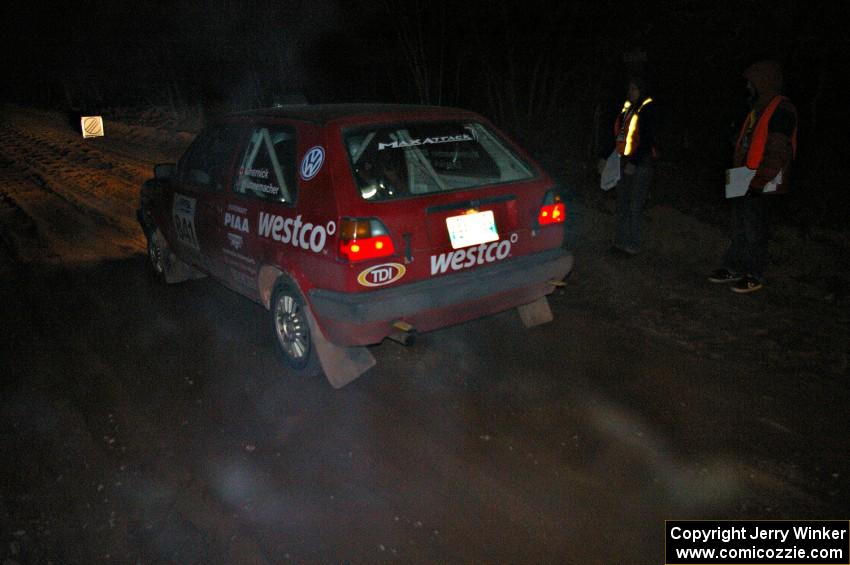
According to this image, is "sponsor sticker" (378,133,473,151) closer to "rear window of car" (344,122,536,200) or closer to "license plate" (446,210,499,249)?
"rear window of car" (344,122,536,200)

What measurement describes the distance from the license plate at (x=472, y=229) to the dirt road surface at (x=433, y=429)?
0.93 meters

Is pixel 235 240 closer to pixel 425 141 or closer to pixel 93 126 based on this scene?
pixel 425 141

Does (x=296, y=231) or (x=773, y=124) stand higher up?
(x=773, y=124)

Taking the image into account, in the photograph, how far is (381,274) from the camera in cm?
388

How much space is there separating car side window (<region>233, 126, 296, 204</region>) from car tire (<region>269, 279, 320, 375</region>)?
0.60 meters

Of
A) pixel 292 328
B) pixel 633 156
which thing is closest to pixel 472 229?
pixel 292 328

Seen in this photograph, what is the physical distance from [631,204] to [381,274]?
3938 millimetres

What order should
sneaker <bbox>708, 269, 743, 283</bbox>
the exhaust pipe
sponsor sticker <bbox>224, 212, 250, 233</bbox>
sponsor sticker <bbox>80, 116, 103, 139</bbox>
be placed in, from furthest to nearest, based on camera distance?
1. sponsor sticker <bbox>80, 116, 103, 139</bbox>
2. sneaker <bbox>708, 269, 743, 283</bbox>
3. sponsor sticker <bbox>224, 212, 250, 233</bbox>
4. the exhaust pipe

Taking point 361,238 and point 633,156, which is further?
point 633,156

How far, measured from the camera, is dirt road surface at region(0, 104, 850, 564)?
9.86ft

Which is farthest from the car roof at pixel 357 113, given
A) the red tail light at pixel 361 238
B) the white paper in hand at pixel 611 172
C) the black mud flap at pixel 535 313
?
the white paper in hand at pixel 611 172

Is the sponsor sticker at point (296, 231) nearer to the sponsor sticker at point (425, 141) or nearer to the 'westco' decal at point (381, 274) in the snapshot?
the 'westco' decal at point (381, 274)

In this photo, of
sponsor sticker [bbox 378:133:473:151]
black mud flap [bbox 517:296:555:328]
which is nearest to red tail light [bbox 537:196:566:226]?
sponsor sticker [bbox 378:133:473:151]

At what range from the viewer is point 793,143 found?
5.38 metres
